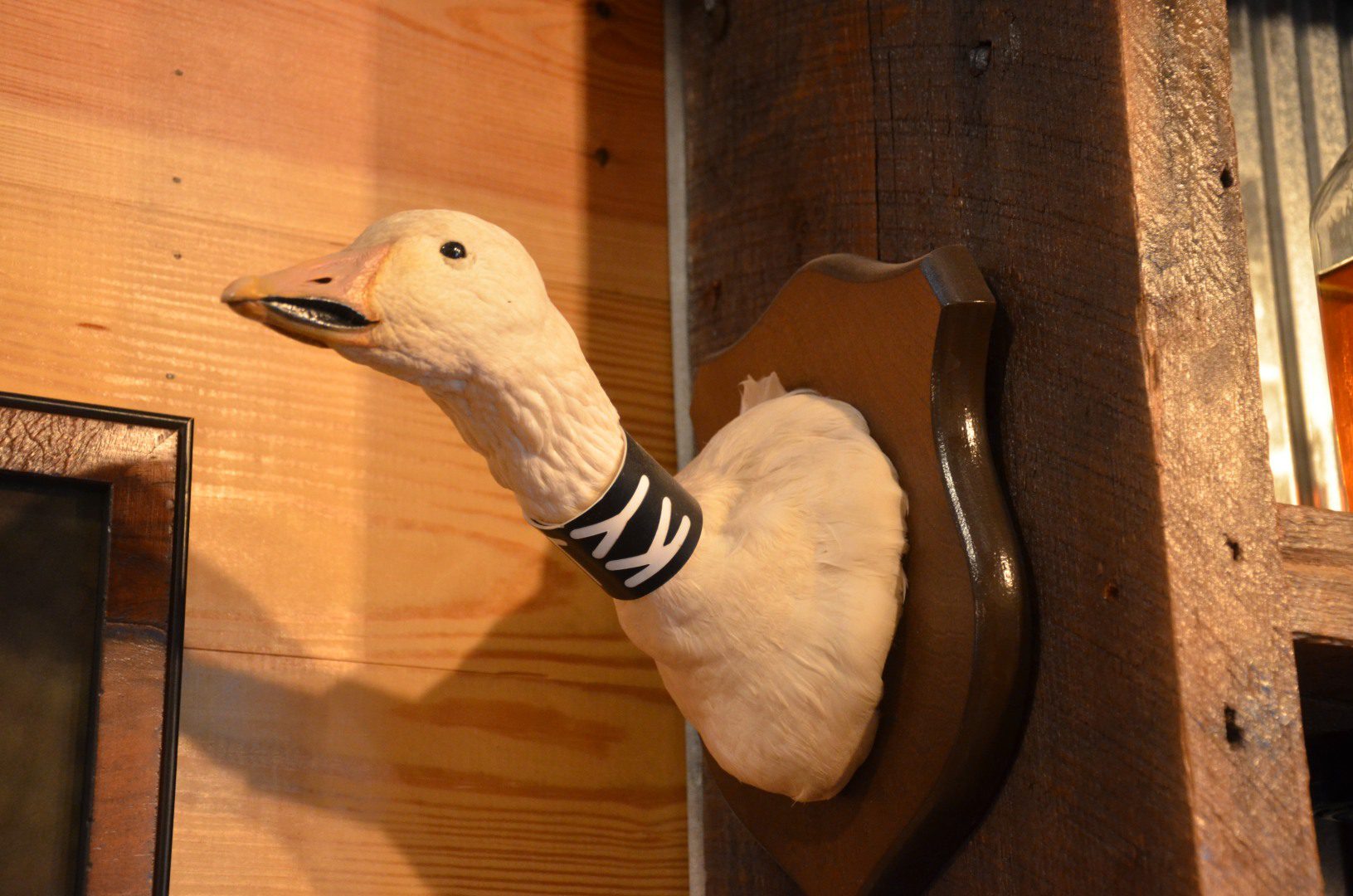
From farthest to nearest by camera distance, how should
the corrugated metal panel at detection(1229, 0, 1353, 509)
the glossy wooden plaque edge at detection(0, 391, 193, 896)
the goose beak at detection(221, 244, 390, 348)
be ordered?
the corrugated metal panel at detection(1229, 0, 1353, 509) < the glossy wooden plaque edge at detection(0, 391, 193, 896) < the goose beak at detection(221, 244, 390, 348)

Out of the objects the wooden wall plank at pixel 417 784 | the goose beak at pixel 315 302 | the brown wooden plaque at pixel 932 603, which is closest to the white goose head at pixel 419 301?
the goose beak at pixel 315 302

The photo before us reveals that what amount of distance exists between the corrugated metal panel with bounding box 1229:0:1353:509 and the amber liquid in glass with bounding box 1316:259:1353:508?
0.56ft

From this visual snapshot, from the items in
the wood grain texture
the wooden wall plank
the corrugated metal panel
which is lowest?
the wooden wall plank

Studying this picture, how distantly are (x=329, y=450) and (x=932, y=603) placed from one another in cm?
40

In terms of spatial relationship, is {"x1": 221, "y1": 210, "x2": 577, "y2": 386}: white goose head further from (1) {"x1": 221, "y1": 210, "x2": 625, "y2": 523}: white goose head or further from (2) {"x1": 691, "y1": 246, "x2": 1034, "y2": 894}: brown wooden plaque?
(2) {"x1": 691, "y1": 246, "x2": 1034, "y2": 894}: brown wooden plaque

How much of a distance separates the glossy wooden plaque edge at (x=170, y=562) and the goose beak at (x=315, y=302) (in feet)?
0.80

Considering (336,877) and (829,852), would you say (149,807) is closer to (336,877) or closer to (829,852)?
(336,877)

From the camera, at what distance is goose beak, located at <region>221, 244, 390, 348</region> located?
540mm

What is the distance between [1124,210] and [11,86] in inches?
Answer: 24.6

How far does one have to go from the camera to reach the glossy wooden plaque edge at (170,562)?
703mm

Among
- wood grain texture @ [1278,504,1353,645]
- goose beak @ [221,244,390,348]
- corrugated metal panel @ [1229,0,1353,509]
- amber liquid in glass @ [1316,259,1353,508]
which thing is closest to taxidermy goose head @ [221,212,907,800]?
goose beak @ [221,244,390,348]

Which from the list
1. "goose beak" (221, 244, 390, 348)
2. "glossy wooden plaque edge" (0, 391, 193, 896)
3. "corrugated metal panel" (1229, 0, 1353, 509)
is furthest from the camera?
"corrugated metal panel" (1229, 0, 1353, 509)

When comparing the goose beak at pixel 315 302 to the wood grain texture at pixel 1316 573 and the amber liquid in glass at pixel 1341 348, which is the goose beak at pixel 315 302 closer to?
the wood grain texture at pixel 1316 573

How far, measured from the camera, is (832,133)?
81cm
